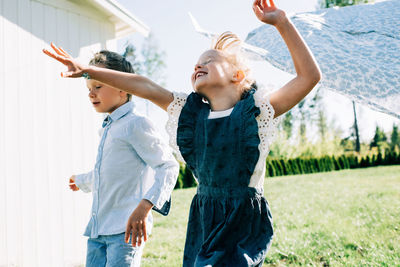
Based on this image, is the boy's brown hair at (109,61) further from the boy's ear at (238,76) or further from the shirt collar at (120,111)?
the boy's ear at (238,76)

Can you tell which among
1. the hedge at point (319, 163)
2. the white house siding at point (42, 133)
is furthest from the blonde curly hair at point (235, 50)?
the hedge at point (319, 163)

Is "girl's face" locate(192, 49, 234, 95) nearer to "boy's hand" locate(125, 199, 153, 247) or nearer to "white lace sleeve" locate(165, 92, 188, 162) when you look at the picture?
"white lace sleeve" locate(165, 92, 188, 162)

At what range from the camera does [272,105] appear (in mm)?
1713

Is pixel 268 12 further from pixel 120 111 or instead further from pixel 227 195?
pixel 120 111

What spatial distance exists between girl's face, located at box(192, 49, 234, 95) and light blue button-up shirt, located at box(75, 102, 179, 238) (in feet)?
1.64

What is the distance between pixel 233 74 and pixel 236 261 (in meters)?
0.87

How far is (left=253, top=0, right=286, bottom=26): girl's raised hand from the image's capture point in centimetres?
152

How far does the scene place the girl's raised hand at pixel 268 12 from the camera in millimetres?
1522

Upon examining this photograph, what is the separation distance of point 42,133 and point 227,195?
3175 mm

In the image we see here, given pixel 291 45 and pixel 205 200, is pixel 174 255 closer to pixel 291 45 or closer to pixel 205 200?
pixel 205 200

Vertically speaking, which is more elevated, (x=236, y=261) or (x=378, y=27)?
(x=378, y=27)

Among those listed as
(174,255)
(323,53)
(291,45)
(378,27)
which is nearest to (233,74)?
(291,45)

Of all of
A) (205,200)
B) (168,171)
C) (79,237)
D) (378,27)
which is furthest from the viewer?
(79,237)

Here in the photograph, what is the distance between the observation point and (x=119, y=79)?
1.67 metres
